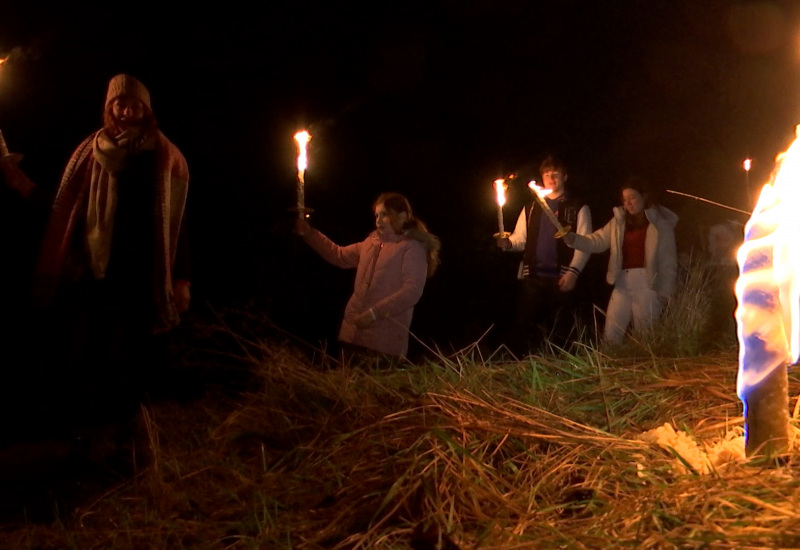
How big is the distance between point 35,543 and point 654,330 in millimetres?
2932

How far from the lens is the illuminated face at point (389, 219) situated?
429cm

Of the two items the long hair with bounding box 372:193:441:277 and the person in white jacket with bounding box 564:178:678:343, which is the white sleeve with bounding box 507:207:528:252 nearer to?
the person in white jacket with bounding box 564:178:678:343

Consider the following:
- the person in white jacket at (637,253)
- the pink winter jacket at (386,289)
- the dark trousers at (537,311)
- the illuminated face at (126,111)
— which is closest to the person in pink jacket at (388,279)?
the pink winter jacket at (386,289)

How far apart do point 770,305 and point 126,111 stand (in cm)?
310

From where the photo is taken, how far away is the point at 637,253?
16.3 ft

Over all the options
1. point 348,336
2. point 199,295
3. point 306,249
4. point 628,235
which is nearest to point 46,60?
point 199,295

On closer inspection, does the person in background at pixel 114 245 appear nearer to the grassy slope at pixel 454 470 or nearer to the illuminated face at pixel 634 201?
the grassy slope at pixel 454 470

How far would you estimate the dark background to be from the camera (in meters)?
5.07

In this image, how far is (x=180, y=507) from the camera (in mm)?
2396

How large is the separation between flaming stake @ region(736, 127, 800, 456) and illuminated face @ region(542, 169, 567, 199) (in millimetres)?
3082

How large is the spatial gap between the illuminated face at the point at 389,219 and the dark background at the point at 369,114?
176 cm

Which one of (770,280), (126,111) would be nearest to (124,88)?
(126,111)

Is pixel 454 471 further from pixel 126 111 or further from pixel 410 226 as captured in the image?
pixel 126 111

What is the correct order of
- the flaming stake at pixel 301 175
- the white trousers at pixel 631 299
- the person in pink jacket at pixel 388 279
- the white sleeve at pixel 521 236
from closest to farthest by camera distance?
the flaming stake at pixel 301 175 < the person in pink jacket at pixel 388 279 < the white trousers at pixel 631 299 < the white sleeve at pixel 521 236
